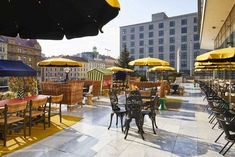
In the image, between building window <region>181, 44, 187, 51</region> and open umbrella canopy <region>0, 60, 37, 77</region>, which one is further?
building window <region>181, 44, 187, 51</region>

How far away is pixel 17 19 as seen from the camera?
12.5ft

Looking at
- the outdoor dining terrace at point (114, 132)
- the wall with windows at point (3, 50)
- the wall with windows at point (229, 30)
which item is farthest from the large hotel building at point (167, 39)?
the outdoor dining terrace at point (114, 132)

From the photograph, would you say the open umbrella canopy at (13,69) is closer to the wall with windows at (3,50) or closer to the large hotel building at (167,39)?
the large hotel building at (167,39)

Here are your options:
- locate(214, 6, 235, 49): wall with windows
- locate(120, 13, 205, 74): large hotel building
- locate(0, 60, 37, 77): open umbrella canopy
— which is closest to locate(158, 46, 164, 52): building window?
locate(120, 13, 205, 74): large hotel building

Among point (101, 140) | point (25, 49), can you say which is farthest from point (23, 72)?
point (25, 49)

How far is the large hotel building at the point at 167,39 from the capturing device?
62906 mm

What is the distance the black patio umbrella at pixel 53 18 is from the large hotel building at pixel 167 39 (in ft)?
192

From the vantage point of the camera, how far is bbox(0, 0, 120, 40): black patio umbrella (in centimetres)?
280

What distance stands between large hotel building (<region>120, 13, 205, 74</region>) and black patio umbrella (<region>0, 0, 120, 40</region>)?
192 feet

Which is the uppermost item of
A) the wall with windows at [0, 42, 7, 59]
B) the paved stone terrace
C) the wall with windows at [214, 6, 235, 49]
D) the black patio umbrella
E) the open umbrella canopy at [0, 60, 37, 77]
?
the wall with windows at [0, 42, 7, 59]

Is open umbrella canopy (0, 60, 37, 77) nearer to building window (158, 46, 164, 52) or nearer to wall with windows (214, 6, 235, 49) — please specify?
wall with windows (214, 6, 235, 49)

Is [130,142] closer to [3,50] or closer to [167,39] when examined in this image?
[167,39]

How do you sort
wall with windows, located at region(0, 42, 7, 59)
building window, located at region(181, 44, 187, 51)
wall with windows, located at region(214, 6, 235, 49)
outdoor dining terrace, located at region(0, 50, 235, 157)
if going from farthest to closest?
1. wall with windows, located at region(0, 42, 7, 59)
2. building window, located at region(181, 44, 187, 51)
3. wall with windows, located at region(214, 6, 235, 49)
4. outdoor dining terrace, located at region(0, 50, 235, 157)

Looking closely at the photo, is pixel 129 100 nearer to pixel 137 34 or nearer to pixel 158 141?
pixel 158 141
